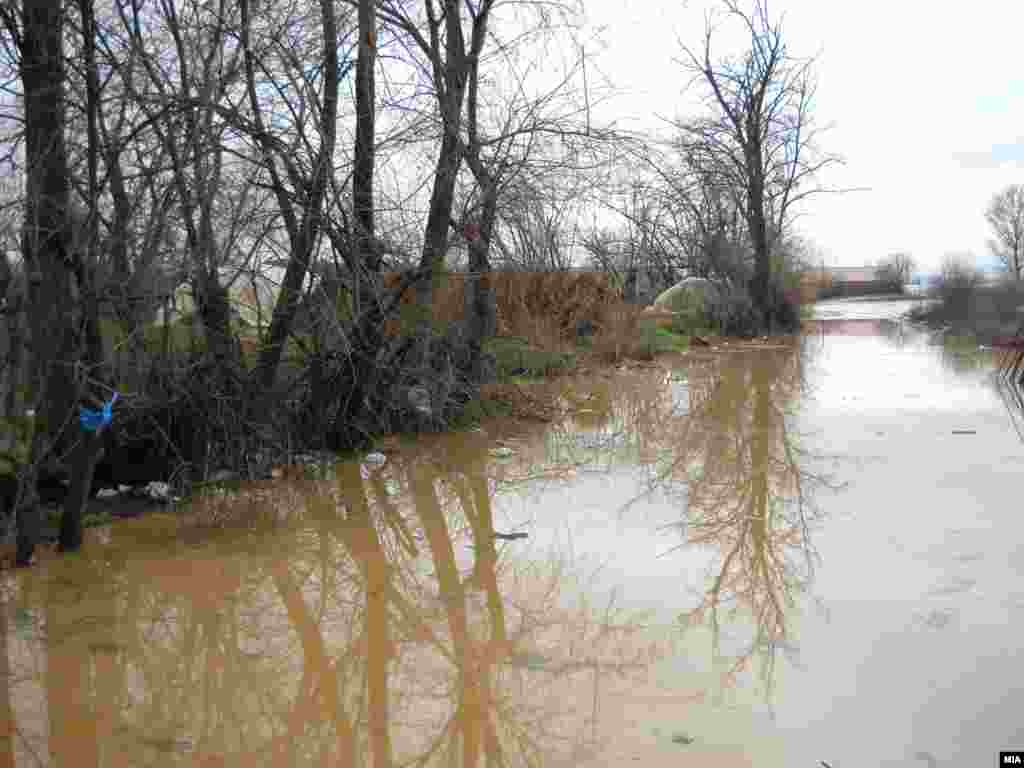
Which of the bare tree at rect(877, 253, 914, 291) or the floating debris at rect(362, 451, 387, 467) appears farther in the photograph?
the bare tree at rect(877, 253, 914, 291)

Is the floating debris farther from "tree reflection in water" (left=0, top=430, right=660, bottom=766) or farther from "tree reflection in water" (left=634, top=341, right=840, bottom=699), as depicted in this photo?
"tree reflection in water" (left=634, top=341, right=840, bottom=699)

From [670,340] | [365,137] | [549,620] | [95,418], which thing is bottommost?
[549,620]

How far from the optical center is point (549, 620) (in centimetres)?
423

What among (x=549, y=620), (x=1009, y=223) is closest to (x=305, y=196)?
(x=549, y=620)

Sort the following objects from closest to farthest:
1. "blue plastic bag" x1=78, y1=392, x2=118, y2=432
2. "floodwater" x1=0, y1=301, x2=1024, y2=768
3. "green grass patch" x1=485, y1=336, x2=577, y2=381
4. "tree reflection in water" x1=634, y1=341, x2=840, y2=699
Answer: "floodwater" x1=0, y1=301, x2=1024, y2=768 → "tree reflection in water" x1=634, y1=341, x2=840, y2=699 → "blue plastic bag" x1=78, y1=392, x2=118, y2=432 → "green grass patch" x1=485, y1=336, x2=577, y2=381

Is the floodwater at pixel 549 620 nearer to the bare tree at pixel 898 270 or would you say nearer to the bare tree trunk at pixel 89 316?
the bare tree trunk at pixel 89 316

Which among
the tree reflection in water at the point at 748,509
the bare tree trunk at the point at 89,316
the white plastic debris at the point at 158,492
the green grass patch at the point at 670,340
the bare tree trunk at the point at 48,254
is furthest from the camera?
the green grass patch at the point at 670,340

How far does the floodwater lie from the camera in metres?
3.17

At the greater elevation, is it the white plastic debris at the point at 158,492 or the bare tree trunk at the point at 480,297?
the bare tree trunk at the point at 480,297

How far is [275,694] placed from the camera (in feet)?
11.7

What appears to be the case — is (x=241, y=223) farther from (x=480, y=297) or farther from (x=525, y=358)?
(x=525, y=358)

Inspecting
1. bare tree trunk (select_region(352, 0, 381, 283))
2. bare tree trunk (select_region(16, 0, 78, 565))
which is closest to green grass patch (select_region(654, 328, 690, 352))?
bare tree trunk (select_region(352, 0, 381, 283))

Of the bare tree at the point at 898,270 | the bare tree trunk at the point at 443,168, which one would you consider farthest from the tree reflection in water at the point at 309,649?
the bare tree at the point at 898,270

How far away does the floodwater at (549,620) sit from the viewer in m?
3.17
